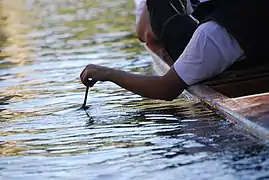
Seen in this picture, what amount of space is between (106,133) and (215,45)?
75 centimetres

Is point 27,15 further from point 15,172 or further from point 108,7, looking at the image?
point 15,172

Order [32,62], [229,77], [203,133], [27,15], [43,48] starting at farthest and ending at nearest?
[27,15]
[43,48]
[32,62]
[229,77]
[203,133]

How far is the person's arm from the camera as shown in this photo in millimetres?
4730

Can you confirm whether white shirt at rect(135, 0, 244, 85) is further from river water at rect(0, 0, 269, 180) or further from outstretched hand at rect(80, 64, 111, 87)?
outstretched hand at rect(80, 64, 111, 87)

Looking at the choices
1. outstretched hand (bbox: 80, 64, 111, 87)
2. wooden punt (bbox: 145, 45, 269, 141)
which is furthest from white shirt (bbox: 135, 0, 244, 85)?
outstretched hand (bbox: 80, 64, 111, 87)

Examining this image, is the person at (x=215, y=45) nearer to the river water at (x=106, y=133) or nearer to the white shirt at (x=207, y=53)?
the white shirt at (x=207, y=53)

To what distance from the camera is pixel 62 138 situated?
176 inches

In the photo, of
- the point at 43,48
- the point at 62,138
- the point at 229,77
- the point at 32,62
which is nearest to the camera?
the point at 62,138

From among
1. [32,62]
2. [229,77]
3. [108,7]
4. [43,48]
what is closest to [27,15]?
[108,7]

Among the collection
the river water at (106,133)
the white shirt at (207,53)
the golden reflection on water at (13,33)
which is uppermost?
the white shirt at (207,53)

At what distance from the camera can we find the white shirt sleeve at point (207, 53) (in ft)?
15.0

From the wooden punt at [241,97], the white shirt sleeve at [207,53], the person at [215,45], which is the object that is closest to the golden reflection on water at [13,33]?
the wooden punt at [241,97]

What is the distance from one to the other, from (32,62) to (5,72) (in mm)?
705

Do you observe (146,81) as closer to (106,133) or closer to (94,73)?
(94,73)
